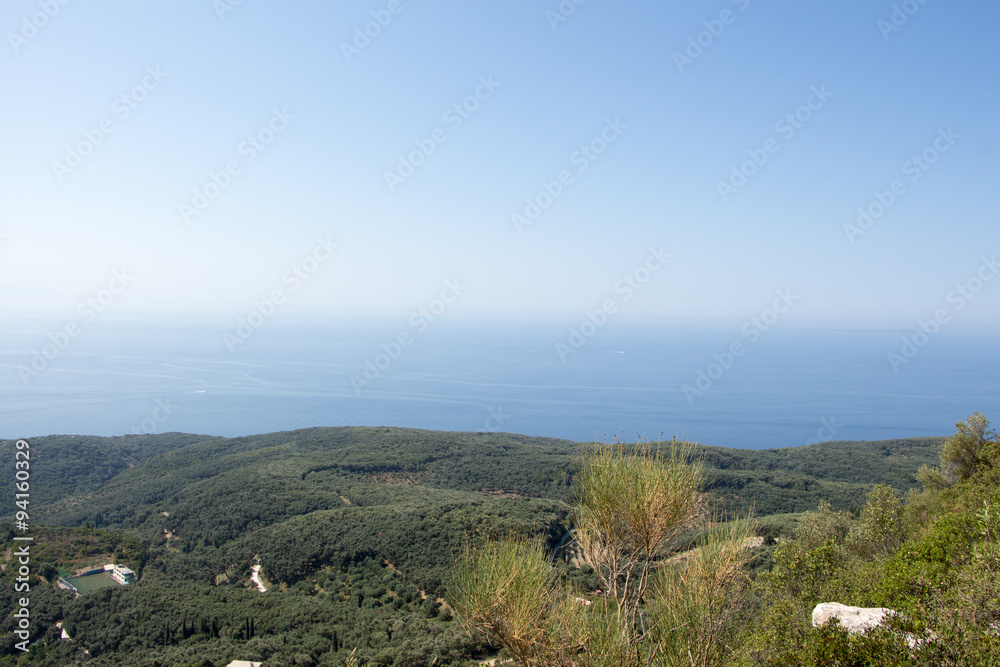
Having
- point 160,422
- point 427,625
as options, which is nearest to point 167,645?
point 427,625

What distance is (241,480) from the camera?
27.2 metres

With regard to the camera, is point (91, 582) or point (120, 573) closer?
point (91, 582)

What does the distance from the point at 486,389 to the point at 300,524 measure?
71655 mm

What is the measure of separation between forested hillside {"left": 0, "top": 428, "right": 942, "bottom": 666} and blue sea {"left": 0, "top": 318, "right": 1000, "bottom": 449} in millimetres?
16237

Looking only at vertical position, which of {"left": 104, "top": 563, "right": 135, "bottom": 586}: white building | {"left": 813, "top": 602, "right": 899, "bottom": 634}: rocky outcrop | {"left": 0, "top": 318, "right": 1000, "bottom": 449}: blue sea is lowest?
{"left": 104, "top": 563, "right": 135, "bottom": 586}: white building

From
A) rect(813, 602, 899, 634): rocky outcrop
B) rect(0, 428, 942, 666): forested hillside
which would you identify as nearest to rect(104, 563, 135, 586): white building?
rect(0, 428, 942, 666): forested hillside

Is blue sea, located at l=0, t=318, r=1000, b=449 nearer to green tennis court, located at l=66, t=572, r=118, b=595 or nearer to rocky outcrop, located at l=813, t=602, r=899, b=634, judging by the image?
green tennis court, located at l=66, t=572, r=118, b=595

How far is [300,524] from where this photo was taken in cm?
2045

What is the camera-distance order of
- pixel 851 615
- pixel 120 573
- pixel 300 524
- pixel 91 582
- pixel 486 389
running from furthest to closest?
pixel 486 389 < pixel 300 524 < pixel 120 573 < pixel 91 582 < pixel 851 615

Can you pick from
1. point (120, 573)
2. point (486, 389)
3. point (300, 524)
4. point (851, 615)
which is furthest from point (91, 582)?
point (486, 389)

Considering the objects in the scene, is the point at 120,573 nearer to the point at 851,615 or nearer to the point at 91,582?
the point at 91,582

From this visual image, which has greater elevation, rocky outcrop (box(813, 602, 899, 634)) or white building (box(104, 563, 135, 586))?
rocky outcrop (box(813, 602, 899, 634))

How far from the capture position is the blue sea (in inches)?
2596

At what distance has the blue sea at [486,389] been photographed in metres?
65.9
